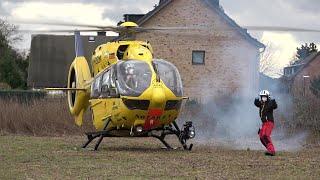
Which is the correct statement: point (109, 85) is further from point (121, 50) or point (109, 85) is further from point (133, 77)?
point (121, 50)

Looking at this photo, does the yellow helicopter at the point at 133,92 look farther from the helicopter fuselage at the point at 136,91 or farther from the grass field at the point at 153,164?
the grass field at the point at 153,164

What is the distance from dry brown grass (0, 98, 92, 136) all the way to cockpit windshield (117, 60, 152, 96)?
11471mm

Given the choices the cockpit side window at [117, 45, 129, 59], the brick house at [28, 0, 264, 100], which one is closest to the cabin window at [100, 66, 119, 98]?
the cockpit side window at [117, 45, 129, 59]

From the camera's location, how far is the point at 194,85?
49.0 metres

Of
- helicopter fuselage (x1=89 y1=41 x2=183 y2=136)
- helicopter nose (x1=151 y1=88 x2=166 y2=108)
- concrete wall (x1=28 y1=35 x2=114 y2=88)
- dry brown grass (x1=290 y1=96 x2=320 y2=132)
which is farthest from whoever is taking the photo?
concrete wall (x1=28 y1=35 x2=114 y2=88)

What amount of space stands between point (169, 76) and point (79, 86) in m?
4.46

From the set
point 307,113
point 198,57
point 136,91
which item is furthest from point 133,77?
point 198,57

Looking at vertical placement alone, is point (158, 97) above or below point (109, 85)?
below

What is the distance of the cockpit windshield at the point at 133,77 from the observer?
18.7 metres

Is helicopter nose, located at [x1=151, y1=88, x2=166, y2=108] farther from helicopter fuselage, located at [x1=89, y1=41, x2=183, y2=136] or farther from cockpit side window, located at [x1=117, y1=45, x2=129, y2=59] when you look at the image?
cockpit side window, located at [x1=117, y1=45, x2=129, y2=59]

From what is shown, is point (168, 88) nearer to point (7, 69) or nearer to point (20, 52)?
point (7, 69)

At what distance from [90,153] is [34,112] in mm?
11911

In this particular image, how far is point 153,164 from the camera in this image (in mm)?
15859

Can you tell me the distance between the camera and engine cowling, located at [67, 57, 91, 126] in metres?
22.4
